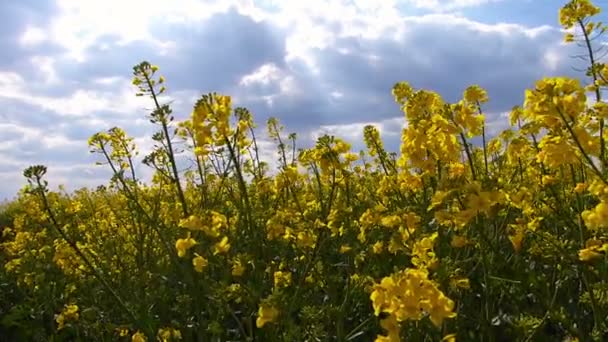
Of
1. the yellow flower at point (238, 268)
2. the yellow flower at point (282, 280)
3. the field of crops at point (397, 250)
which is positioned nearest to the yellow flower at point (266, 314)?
the field of crops at point (397, 250)

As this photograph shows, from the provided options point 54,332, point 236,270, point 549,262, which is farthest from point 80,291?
point 549,262

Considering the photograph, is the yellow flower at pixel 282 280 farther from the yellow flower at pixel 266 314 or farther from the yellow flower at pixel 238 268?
the yellow flower at pixel 266 314

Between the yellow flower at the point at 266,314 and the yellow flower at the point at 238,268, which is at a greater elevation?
the yellow flower at the point at 238,268

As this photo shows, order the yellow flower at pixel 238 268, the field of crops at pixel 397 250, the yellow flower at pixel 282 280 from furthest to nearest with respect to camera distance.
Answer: the yellow flower at pixel 282 280
the yellow flower at pixel 238 268
the field of crops at pixel 397 250

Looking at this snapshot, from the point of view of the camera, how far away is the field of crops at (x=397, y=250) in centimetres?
242

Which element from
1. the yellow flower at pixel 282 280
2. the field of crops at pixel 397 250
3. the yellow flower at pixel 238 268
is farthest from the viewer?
the yellow flower at pixel 282 280

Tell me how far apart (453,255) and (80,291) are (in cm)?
312

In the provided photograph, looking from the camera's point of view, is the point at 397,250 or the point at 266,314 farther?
the point at 397,250

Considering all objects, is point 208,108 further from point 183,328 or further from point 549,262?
point 549,262

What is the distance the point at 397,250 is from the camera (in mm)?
3430

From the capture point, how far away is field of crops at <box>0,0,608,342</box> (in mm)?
2418

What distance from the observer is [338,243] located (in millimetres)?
4984

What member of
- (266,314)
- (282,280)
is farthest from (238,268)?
(266,314)

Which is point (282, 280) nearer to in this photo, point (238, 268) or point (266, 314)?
point (238, 268)
